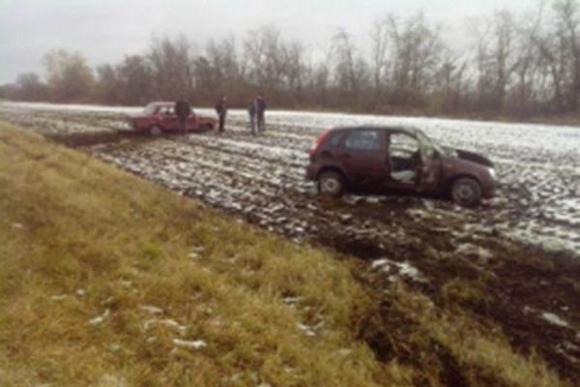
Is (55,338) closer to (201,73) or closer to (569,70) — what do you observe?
(569,70)

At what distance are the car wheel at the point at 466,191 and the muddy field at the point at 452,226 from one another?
268mm

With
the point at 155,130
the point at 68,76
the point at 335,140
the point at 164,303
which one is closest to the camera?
the point at 164,303

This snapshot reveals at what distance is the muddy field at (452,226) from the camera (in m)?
5.47

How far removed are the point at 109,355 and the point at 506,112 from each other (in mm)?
43794

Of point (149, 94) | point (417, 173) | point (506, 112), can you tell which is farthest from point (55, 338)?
point (149, 94)

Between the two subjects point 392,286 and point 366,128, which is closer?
point 392,286

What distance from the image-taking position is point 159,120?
23797 mm

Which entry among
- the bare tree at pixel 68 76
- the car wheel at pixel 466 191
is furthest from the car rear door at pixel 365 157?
the bare tree at pixel 68 76

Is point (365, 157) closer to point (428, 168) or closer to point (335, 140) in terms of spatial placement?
point (335, 140)

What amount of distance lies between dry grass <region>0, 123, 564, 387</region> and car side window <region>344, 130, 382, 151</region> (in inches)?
145

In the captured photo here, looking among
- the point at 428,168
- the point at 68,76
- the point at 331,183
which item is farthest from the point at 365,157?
the point at 68,76

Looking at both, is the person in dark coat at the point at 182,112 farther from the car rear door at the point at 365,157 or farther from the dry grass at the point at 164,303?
the dry grass at the point at 164,303

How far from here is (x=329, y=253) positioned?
720 cm

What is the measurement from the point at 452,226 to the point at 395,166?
8.45 feet
